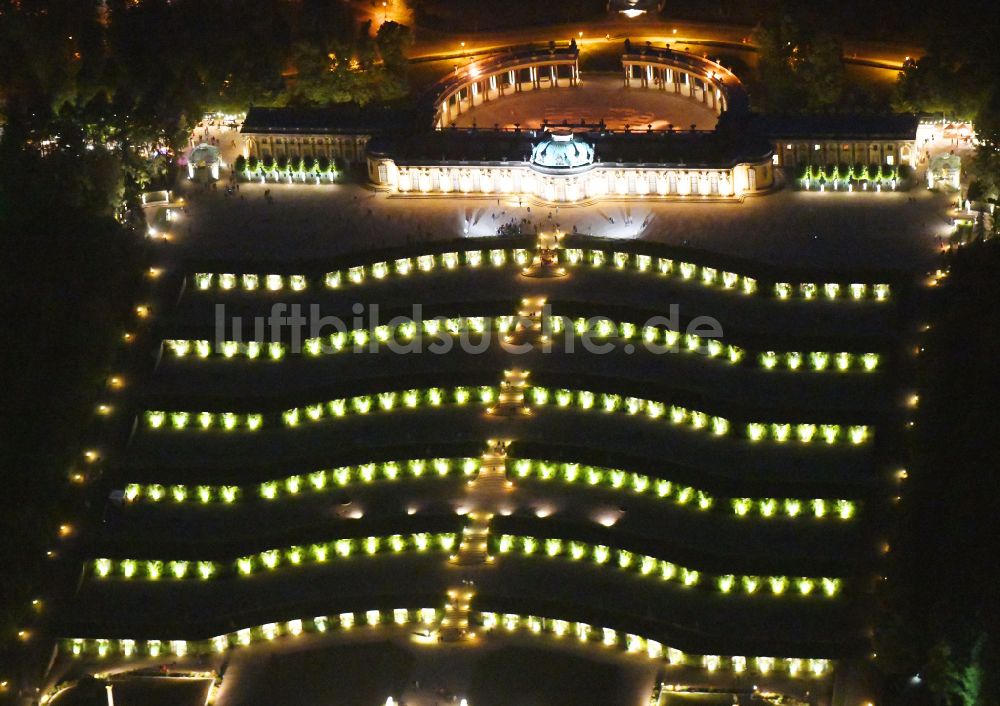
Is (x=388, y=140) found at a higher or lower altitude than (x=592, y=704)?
higher

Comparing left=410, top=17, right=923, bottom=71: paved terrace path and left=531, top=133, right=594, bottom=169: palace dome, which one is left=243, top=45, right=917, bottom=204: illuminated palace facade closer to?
left=531, top=133, right=594, bottom=169: palace dome

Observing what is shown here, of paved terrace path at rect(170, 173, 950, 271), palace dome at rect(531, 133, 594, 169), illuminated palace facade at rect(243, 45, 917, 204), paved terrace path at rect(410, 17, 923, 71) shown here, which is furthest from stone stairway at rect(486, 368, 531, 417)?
paved terrace path at rect(410, 17, 923, 71)

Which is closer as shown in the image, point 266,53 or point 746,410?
point 746,410

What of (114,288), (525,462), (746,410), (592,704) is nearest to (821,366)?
(746,410)

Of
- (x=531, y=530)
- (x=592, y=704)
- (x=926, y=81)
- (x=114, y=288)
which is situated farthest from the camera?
(x=926, y=81)

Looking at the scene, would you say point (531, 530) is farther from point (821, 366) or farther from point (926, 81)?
point (926, 81)

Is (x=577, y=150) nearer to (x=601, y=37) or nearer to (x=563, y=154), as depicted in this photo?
(x=563, y=154)
